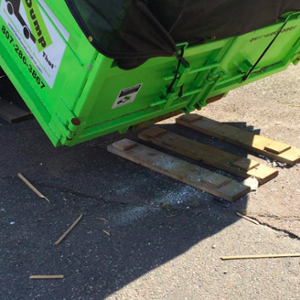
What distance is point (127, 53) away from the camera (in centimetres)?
327

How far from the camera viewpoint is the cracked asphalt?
3.69m

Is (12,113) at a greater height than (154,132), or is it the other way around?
(154,132)

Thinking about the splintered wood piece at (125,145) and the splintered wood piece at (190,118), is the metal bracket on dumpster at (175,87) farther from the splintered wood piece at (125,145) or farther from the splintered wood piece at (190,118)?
the splintered wood piece at (190,118)

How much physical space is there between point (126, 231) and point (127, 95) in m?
1.08

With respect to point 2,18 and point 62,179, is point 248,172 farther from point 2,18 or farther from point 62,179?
point 2,18

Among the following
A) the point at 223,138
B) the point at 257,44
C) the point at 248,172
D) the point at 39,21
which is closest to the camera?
the point at 39,21

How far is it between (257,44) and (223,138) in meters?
1.34

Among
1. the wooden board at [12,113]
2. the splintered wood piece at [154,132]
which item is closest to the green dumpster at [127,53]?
the splintered wood piece at [154,132]

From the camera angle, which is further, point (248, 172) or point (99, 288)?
point (248, 172)

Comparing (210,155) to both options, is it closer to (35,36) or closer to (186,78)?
(186,78)

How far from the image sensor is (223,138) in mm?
5656

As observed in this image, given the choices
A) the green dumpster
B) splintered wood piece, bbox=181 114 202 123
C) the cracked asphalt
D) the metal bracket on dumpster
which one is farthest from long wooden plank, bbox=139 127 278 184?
the metal bracket on dumpster

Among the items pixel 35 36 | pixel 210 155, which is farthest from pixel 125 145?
pixel 35 36

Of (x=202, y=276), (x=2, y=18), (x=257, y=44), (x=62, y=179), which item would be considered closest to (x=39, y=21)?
(x=2, y=18)
